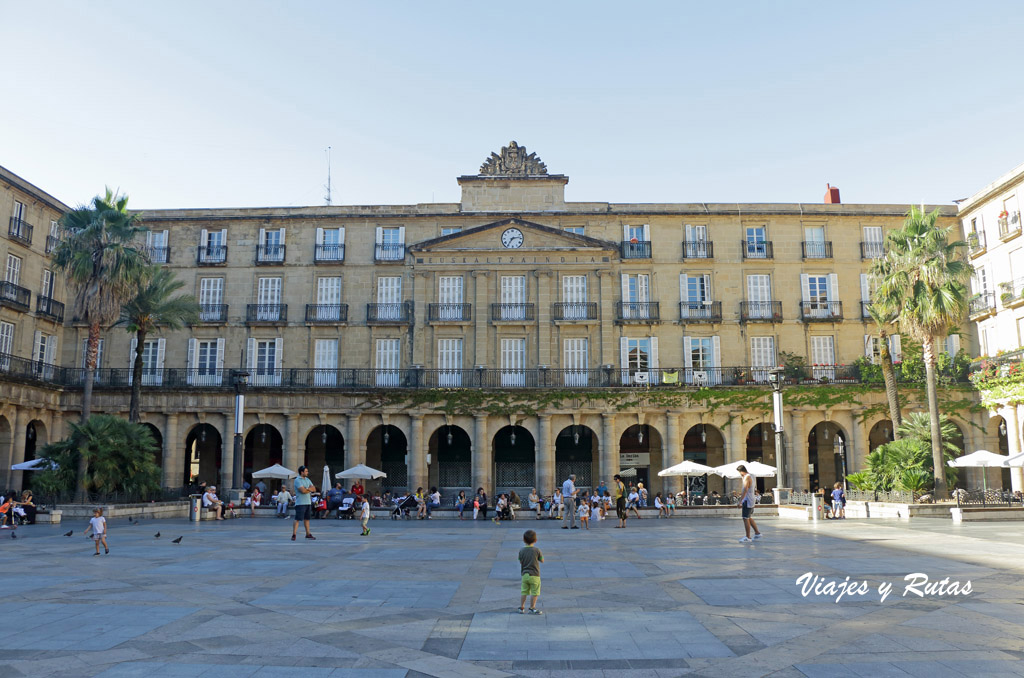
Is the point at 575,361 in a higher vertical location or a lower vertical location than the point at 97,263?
lower

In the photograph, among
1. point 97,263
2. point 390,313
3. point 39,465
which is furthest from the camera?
point 390,313

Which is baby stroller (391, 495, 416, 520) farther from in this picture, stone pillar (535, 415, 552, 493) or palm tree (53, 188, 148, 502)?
palm tree (53, 188, 148, 502)

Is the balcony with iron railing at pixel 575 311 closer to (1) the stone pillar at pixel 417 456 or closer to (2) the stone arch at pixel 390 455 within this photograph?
(1) the stone pillar at pixel 417 456

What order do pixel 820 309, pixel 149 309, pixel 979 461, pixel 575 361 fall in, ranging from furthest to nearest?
pixel 820 309
pixel 575 361
pixel 149 309
pixel 979 461

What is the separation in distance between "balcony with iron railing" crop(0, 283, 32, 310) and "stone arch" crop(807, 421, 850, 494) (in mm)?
39476

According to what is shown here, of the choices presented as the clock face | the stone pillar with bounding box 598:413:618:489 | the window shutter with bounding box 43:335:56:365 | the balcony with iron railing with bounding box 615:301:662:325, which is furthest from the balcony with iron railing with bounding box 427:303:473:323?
the window shutter with bounding box 43:335:56:365

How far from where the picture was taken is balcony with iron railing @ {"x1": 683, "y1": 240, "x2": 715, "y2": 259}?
41094 mm

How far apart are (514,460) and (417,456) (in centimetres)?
556

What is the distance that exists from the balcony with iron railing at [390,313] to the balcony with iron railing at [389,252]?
8.17 ft

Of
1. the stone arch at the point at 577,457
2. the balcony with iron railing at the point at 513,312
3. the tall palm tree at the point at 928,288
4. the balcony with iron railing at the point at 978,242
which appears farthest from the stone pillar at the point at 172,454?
the balcony with iron railing at the point at 978,242

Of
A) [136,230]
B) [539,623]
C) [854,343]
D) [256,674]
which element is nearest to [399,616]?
[539,623]

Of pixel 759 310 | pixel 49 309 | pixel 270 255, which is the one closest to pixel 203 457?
pixel 49 309

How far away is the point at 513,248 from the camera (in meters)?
40.6

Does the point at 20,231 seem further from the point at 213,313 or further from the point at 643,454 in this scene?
the point at 643,454
